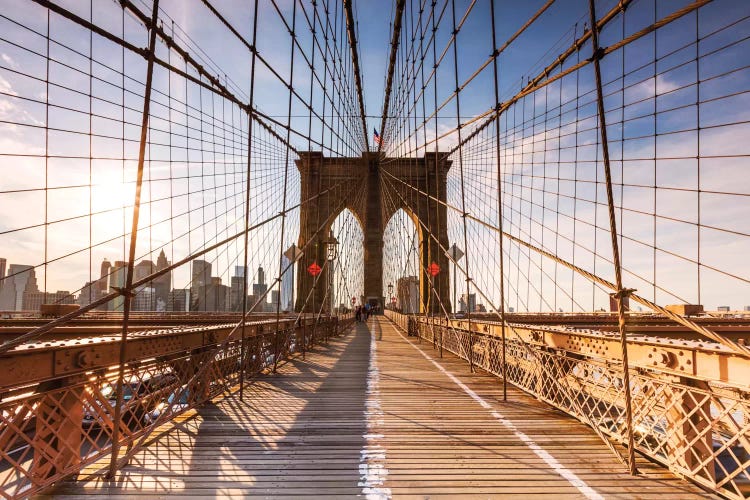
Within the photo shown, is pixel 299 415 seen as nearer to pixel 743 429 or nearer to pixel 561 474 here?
pixel 561 474

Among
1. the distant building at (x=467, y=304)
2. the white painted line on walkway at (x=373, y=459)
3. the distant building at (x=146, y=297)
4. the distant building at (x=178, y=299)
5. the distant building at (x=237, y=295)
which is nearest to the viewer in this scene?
the white painted line on walkway at (x=373, y=459)

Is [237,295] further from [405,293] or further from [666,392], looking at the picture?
[666,392]

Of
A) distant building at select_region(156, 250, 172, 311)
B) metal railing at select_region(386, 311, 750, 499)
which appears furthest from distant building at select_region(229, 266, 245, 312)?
metal railing at select_region(386, 311, 750, 499)

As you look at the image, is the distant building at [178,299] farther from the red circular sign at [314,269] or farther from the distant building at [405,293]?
the distant building at [405,293]

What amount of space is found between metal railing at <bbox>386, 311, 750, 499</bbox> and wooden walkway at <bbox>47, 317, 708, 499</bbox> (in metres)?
0.19

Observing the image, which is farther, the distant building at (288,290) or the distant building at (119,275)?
the distant building at (288,290)

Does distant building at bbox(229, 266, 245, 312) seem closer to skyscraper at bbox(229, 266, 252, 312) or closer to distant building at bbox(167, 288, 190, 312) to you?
skyscraper at bbox(229, 266, 252, 312)

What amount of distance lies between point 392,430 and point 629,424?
2.09 metres

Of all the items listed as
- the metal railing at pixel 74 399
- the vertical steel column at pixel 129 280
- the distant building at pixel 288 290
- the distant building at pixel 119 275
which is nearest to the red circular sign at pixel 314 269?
the distant building at pixel 288 290

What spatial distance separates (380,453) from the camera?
352 centimetres

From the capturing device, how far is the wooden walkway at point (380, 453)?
9.41 feet

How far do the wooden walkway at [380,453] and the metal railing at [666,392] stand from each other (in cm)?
19

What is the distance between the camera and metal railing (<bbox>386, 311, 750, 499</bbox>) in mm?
2572

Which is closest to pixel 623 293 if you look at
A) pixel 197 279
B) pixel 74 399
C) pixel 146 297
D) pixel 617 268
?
pixel 617 268
